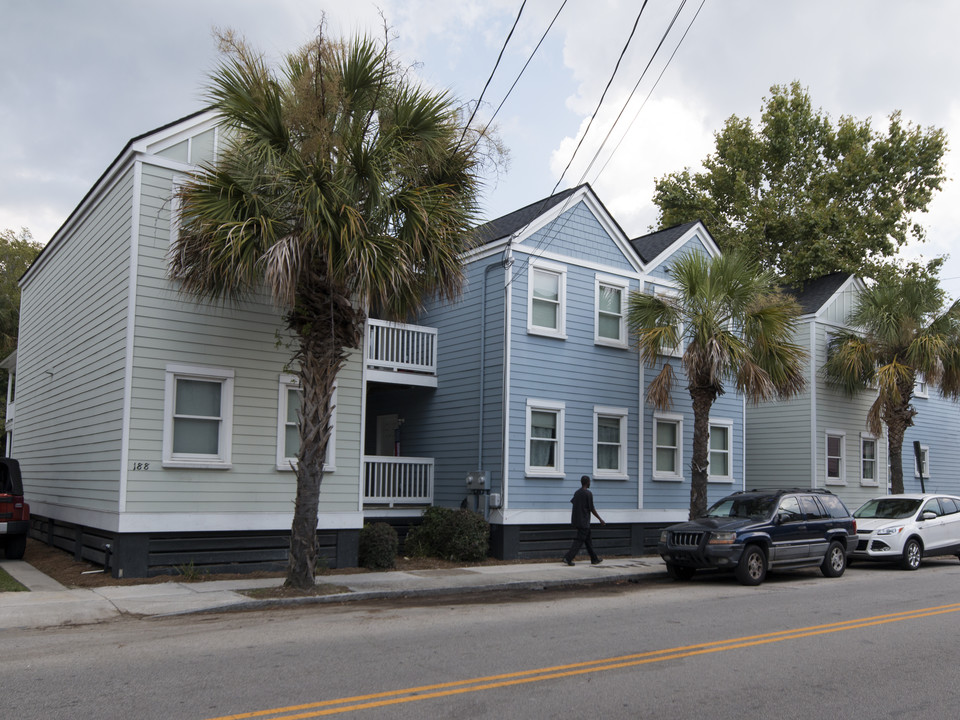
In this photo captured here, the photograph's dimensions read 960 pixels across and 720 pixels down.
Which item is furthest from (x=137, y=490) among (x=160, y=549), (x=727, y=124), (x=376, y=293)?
(x=727, y=124)

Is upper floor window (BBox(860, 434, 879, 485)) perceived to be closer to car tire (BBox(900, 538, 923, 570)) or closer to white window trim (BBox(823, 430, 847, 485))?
white window trim (BBox(823, 430, 847, 485))

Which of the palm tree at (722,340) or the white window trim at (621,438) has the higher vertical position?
the palm tree at (722,340)

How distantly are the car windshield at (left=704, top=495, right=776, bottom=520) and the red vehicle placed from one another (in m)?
12.8

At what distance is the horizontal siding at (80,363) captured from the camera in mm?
14273

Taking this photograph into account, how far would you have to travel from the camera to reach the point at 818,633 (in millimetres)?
9789

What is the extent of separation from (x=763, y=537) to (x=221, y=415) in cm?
959

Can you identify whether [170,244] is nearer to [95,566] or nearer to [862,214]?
[95,566]

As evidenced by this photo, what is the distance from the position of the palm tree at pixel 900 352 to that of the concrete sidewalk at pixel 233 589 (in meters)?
10.6

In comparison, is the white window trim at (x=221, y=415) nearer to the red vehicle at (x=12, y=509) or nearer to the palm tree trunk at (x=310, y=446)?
the palm tree trunk at (x=310, y=446)

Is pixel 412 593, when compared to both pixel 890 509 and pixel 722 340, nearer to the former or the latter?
pixel 722 340

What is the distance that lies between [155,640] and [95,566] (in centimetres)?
635

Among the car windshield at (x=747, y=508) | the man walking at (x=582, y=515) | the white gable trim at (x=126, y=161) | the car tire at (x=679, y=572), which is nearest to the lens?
the white gable trim at (x=126, y=161)

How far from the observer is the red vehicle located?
15.5 m

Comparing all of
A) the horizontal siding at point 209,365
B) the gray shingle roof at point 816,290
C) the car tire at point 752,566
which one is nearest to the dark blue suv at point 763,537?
the car tire at point 752,566
